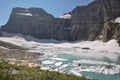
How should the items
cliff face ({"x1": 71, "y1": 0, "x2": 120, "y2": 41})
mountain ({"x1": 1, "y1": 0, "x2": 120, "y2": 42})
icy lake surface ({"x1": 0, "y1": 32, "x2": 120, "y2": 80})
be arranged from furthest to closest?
cliff face ({"x1": 71, "y1": 0, "x2": 120, "y2": 41}) → mountain ({"x1": 1, "y1": 0, "x2": 120, "y2": 42}) → icy lake surface ({"x1": 0, "y1": 32, "x2": 120, "y2": 80})

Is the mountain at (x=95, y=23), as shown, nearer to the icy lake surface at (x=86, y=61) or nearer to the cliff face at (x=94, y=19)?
the cliff face at (x=94, y=19)

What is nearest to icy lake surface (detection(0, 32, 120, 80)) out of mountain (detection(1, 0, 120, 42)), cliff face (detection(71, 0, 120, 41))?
mountain (detection(1, 0, 120, 42))

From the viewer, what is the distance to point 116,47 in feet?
444

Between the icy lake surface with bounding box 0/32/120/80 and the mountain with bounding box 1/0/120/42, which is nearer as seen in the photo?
the icy lake surface with bounding box 0/32/120/80

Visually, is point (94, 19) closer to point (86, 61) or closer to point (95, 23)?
point (95, 23)

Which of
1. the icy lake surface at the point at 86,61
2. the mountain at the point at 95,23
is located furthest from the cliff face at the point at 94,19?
the icy lake surface at the point at 86,61

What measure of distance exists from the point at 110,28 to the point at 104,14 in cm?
2379

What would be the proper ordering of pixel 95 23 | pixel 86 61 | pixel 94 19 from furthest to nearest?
pixel 94 19
pixel 95 23
pixel 86 61

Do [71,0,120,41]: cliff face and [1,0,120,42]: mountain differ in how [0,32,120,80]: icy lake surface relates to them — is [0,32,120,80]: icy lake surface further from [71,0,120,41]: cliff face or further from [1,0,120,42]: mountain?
[71,0,120,41]: cliff face

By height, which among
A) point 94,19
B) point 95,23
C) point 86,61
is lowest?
point 86,61

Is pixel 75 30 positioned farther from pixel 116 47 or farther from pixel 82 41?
pixel 116 47

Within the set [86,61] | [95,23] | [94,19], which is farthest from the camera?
[94,19]

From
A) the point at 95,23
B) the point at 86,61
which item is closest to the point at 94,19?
the point at 95,23

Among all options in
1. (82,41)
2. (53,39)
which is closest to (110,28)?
(82,41)
